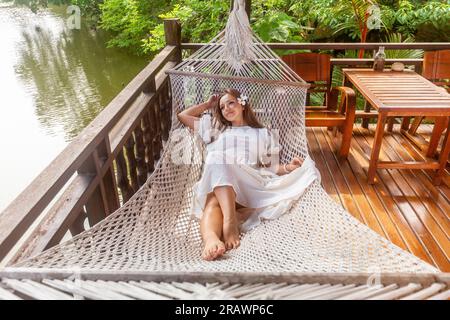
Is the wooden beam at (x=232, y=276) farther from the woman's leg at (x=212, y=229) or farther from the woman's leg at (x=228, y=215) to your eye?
the woman's leg at (x=228, y=215)

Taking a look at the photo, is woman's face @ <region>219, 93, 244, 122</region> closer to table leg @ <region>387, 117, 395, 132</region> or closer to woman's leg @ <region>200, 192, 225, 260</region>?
woman's leg @ <region>200, 192, 225, 260</region>

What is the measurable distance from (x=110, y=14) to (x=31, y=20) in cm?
717

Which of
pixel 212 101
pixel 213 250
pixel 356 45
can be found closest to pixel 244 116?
pixel 212 101

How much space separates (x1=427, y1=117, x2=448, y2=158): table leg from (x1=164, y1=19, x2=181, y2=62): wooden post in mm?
1880

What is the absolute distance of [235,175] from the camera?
1.76 meters

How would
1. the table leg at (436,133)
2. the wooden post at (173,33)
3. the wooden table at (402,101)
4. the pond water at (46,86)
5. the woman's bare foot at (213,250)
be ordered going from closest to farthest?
the woman's bare foot at (213,250) < the wooden table at (402,101) < the table leg at (436,133) < the wooden post at (173,33) < the pond water at (46,86)

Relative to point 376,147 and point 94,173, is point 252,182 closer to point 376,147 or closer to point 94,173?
point 94,173

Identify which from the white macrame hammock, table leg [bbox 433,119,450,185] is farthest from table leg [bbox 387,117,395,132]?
the white macrame hammock

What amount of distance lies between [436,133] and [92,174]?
2.30m

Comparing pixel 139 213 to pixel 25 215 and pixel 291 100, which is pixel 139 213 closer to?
pixel 25 215

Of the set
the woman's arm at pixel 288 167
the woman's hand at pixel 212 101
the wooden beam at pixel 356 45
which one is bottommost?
the woman's arm at pixel 288 167

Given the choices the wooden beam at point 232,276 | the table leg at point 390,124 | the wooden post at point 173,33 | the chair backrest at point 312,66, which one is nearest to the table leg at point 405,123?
the table leg at point 390,124

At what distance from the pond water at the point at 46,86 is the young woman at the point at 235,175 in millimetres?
4513

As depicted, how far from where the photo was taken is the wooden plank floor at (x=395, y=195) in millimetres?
1943
